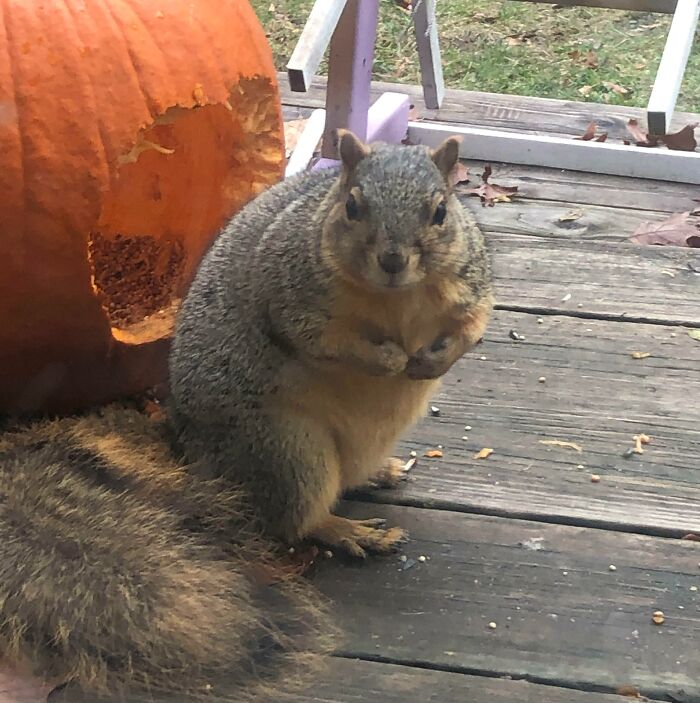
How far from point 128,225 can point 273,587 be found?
3.06ft

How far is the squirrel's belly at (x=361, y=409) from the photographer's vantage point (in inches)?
63.6

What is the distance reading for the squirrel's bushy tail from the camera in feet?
4.51

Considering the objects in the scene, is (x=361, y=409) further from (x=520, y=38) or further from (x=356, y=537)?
(x=520, y=38)

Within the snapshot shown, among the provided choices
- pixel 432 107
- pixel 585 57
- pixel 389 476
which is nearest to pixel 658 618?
pixel 389 476

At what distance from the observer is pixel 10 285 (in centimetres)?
180

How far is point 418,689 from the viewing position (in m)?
1.44

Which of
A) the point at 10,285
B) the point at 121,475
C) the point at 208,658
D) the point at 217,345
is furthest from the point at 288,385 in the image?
the point at 10,285

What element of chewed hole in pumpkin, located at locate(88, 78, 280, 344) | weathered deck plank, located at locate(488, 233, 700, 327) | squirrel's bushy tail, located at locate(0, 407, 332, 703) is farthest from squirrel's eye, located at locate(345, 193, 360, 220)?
weathered deck plank, located at locate(488, 233, 700, 327)

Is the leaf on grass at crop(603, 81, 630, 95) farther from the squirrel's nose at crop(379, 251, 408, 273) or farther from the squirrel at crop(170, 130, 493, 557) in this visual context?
the squirrel's nose at crop(379, 251, 408, 273)

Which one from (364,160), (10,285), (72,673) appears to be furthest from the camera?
(10,285)

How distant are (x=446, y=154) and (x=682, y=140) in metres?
1.60

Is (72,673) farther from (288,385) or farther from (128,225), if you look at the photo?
(128,225)

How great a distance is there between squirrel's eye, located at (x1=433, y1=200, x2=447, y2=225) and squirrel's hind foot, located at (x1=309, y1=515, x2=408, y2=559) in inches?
21.7

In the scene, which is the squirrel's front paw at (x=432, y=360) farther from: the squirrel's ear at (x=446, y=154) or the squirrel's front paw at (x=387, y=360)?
the squirrel's ear at (x=446, y=154)
